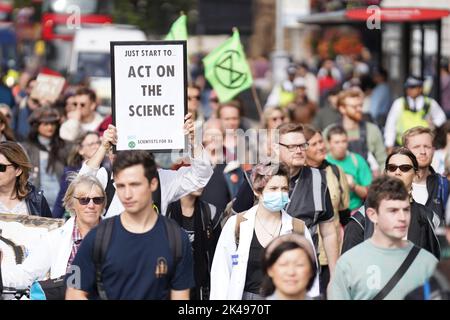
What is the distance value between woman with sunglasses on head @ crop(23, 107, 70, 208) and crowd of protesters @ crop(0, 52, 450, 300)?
0.01 meters

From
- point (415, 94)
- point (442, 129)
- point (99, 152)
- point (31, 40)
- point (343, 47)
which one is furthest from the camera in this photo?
point (31, 40)

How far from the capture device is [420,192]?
389 inches

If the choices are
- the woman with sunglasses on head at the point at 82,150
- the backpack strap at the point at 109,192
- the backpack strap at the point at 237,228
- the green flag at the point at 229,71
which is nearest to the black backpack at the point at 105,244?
the backpack strap at the point at 237,228

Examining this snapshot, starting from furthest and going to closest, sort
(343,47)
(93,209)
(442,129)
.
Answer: (343,47), (442,129), (93,209)

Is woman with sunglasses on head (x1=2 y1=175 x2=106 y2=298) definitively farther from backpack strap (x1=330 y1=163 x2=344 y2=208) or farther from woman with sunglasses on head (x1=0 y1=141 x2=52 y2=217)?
backpack strap (x1=330 y1=163 x2=344 y2=208)

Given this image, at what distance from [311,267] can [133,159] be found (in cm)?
112

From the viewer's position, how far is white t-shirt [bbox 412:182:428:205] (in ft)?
32.1

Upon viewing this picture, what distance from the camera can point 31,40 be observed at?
135 feet

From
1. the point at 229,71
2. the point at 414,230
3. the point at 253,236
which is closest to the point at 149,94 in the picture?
the point at 253,236

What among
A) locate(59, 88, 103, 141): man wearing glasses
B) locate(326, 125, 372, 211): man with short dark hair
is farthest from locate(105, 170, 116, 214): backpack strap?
locate(59, 88, 103, 141): man wearing glasses
